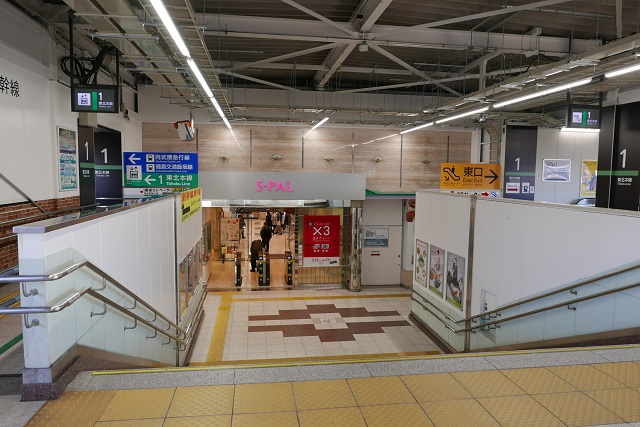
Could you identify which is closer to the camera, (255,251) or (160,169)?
(160,169)

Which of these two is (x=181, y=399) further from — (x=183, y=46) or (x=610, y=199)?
(x=610, y=199)

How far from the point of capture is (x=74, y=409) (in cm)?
268

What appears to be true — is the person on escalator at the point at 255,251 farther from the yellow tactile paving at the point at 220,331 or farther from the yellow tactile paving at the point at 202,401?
the yellow tactile paving at the point at 202,401

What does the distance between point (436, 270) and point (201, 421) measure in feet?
22.7

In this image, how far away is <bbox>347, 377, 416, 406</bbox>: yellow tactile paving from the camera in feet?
9.53

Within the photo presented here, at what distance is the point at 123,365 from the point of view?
4.02 meters

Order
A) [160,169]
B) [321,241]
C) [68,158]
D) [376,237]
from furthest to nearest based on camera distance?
1. [376,237]
2. [321,241]
3. [160,169]
4. [68,158]

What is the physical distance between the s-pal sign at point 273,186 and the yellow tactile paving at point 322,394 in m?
9.51

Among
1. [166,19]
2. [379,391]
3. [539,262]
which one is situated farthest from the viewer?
[539,262]

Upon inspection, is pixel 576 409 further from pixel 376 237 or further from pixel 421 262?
pixel 376 237

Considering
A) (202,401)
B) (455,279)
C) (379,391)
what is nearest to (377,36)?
(455,279)

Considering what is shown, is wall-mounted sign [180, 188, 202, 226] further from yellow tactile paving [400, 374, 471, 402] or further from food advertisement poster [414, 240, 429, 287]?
yellow tactile paving [400, 374, 471, 402]

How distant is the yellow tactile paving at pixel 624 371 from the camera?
10.4 feet

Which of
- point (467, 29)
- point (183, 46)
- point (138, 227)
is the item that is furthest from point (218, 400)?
point (467, 29)
